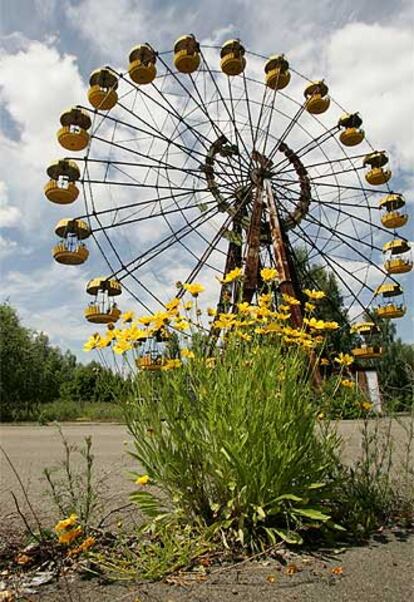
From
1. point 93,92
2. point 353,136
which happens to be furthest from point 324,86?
point 93,92

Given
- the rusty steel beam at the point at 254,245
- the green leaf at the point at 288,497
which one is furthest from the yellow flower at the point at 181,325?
the rusty steel beam at the point at 254,245

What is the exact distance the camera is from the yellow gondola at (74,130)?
1131 centimetres

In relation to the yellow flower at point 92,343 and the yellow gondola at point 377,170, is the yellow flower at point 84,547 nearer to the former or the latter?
the yellow flower at point 92,343

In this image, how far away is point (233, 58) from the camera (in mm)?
12109

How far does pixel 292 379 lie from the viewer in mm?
2129

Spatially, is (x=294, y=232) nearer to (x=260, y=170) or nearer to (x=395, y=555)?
(x=260, y=170)

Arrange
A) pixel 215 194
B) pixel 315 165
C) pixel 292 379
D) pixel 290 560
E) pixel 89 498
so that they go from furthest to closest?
pixel 315 165
pixel 215 194
pixel 292 379
pixel 89 498
pixel 290 560

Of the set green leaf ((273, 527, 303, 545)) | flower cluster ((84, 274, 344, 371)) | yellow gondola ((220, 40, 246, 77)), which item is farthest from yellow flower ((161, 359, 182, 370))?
yellow gondola ((220, 40, 246, 77))

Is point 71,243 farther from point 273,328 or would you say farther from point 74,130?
point 273,328

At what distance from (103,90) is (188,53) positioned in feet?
7.26

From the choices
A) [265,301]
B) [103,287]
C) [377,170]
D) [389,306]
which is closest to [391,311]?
[389,306]

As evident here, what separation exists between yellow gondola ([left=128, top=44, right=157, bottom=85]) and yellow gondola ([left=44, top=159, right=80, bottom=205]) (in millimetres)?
2633

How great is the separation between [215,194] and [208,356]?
35.8 feet

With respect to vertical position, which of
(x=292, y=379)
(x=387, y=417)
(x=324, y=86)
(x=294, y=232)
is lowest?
(x=387, y=417)
